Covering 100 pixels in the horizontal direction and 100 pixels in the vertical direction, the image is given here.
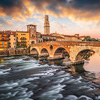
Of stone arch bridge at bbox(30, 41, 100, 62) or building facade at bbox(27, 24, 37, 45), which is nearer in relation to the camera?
stone arch bridge at bbox(30, 41, 100, 62)

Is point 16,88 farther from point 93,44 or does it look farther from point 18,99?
point 93,44

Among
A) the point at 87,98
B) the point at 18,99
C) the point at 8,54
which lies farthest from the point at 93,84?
the point at 8,54

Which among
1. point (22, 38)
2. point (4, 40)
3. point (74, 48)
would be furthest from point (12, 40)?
point (74, 48)

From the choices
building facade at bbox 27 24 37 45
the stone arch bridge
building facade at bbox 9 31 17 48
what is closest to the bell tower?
building facade at bbox 27 24 37 45

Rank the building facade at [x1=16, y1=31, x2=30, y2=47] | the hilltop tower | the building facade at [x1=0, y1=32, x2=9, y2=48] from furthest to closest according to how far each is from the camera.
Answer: the hilltop tower < the building facade at [x1=16, y1=31, x2=30, y2=47] < the building facade at [x1=0, y1=32, x2=9, y2=48]

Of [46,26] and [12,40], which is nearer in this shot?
[12,40]

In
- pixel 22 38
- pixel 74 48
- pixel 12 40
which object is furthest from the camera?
pixel 22 38

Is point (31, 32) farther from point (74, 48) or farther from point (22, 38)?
point (74, 48)

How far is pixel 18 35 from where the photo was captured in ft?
204

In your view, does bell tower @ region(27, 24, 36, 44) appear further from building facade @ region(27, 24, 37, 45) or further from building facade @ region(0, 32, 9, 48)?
building facade @ region(0, 32, 9, 48)

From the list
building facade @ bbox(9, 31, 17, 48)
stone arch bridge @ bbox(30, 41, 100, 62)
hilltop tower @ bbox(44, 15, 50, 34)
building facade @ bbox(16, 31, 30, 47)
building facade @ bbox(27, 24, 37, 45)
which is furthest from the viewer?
hilltop tower @ bbox(44, 15, 50, 34)

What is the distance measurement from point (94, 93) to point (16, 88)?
33.8ft

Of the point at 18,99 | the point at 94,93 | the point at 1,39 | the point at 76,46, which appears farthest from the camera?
the point at 1,39

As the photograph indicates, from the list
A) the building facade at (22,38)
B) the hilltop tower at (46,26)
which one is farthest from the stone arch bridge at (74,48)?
the hilltop tower at (46,26)
